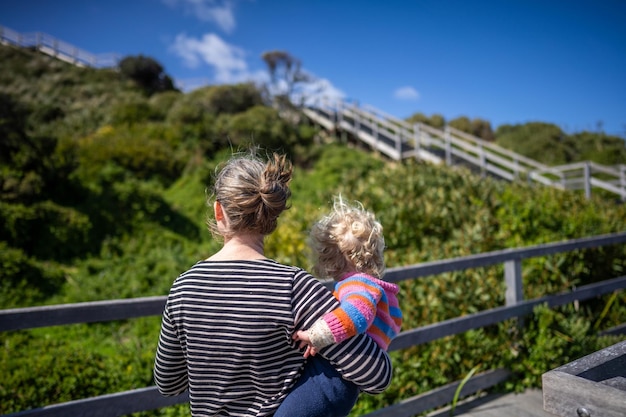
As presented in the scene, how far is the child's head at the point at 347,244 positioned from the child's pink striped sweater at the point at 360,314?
0.06 metres

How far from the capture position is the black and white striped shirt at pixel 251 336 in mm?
1299

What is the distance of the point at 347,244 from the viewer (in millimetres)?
1692

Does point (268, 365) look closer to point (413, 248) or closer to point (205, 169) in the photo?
point (413, 248)

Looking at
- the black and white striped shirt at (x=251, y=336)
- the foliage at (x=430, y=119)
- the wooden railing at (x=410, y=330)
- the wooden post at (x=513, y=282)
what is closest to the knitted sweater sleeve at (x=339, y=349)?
the black and white striped shirt at (x=251, y=336)

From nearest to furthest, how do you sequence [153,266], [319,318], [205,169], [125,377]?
1. [319,318]
2. [125,377]
3. [153,266]
4. [205,169]

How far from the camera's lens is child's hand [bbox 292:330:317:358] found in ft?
4.23

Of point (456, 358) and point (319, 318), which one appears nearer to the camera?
point (319, 318)

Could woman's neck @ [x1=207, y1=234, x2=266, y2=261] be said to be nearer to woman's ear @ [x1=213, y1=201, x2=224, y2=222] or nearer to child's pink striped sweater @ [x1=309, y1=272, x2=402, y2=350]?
woman's ear @ [x1=213, y1=201, x2=224, y2=222]

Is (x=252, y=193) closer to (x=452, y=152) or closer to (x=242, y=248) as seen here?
(x=242, y=248)

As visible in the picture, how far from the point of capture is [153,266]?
8.52 meters

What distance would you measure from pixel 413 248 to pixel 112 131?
1513 cm

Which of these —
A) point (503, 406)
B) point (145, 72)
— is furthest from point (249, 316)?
point (145, 72)

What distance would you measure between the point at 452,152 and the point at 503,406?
14775 millimetres

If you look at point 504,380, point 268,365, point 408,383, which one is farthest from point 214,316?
point 504,380
